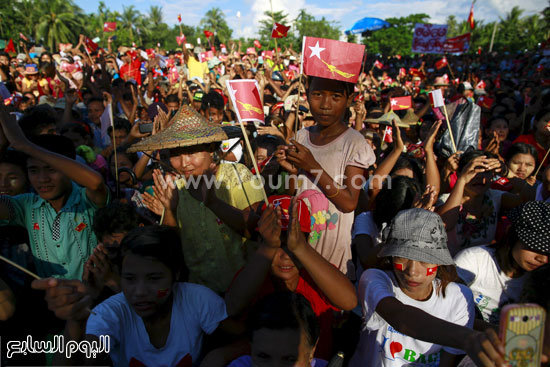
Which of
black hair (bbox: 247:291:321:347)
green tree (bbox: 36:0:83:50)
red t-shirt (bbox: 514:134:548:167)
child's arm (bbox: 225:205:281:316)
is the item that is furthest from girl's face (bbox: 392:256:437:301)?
green tree (bbox: 36:0:83:50)

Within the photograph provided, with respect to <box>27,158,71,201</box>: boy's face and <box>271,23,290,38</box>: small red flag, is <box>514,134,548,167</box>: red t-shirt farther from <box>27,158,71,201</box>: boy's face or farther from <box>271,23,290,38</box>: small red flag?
<box>27,158,71,201</box>: boy's face

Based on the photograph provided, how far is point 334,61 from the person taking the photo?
7.33ft

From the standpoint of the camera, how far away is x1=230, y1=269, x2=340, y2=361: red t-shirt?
6.35 feet

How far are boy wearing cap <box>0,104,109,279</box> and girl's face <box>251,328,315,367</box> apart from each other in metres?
1.34

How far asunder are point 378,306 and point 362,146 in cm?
95

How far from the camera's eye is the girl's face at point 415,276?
69.9 inches

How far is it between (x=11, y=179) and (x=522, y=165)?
442 centimetres

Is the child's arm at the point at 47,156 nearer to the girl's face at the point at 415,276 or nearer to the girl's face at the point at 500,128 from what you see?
the girl's face at the point at 415,276

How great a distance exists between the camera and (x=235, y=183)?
7.53ft

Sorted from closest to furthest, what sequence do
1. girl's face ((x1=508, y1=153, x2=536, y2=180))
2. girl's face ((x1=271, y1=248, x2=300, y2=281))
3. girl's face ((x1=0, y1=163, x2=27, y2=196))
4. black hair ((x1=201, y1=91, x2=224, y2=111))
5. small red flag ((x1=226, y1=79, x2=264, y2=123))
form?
girl's face ((x1=271, y1=248, x2=300, y2=281)) < small red flag ((x1=226, y1=79, x2=264, y2=123)) < girl's face ((x1=0, y1=163, x2=27, y2=196)) < girl's face ((x1=508, y1=153, x2=536, y2=180)) < black hair ((x1=201, y1=91, x2=224, y2=111))

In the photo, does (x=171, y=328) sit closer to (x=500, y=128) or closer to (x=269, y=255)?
(x=269, y=255)

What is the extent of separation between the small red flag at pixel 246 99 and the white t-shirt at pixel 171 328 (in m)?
1.18

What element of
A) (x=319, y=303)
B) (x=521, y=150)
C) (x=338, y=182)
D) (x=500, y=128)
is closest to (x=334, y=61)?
(x=338, y=182)

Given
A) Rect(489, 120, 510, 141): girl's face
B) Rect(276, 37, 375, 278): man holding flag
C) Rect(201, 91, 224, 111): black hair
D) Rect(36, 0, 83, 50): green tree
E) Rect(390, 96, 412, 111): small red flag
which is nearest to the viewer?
Rect(276, 37, 375, 278): man holding flag
